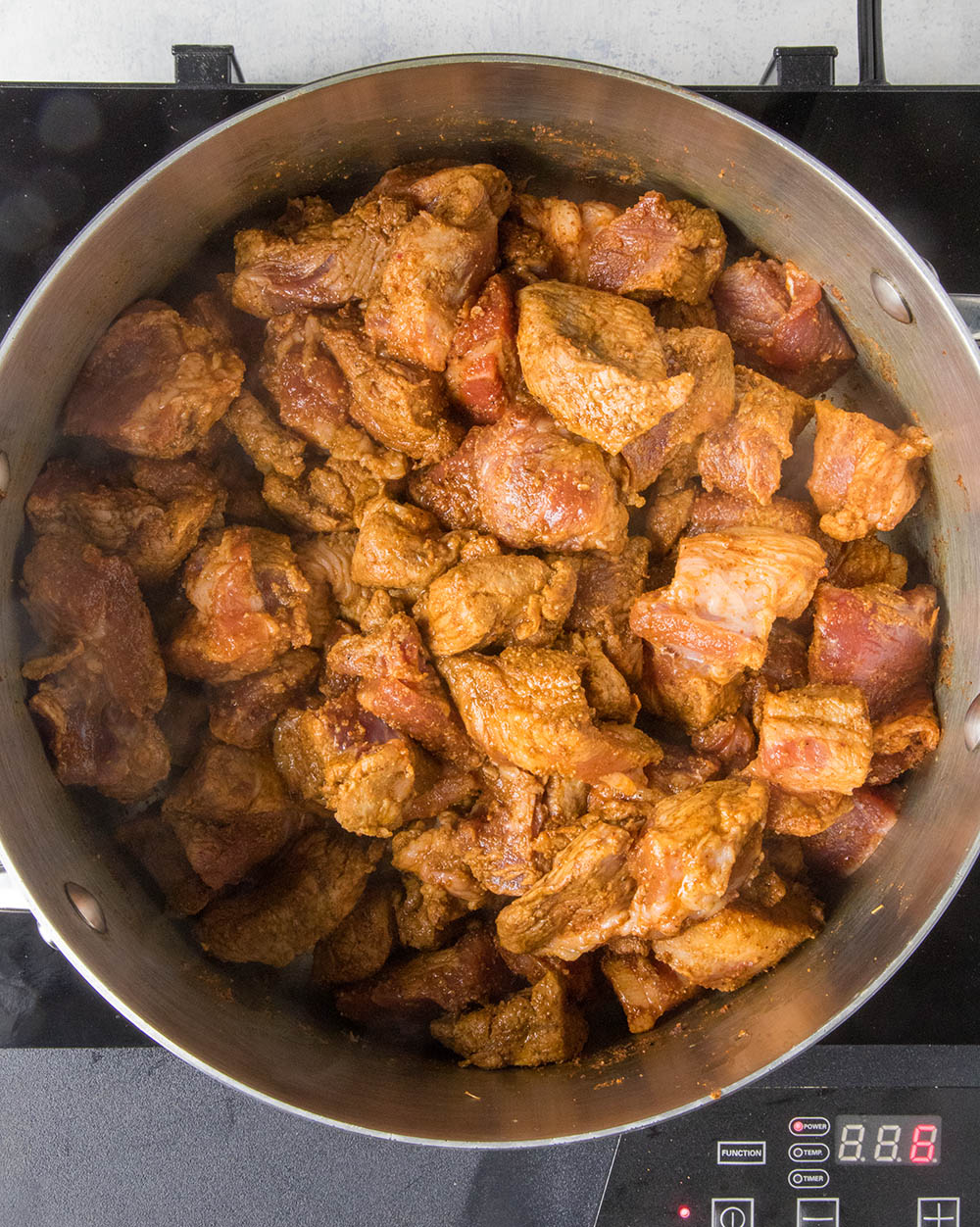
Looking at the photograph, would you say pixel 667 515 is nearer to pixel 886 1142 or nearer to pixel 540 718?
pixel 540 718

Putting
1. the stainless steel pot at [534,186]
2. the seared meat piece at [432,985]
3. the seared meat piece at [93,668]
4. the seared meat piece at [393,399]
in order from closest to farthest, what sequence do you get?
the stainless steel pot at [534,186], the seared meat piece at [93,668], the seared meat piece at [393,399], the seared meat piece at [432,985]

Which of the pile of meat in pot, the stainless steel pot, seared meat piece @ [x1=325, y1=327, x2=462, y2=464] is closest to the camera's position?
the stainless steel pot

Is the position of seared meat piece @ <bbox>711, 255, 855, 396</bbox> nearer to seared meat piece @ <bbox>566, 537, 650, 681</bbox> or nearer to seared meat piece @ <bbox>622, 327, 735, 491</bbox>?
seared meat piece @ <bbox>622, 327, 735, 491</bbox>

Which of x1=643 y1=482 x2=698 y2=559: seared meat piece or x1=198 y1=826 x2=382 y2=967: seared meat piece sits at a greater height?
x1=643 y1=482 x2=698 y2=559: seared meat piece

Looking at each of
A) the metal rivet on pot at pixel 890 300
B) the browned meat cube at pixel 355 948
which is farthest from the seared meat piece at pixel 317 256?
the browned meat cube at pixel 355 948

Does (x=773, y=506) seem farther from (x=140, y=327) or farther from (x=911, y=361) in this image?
(x=140, y=327)

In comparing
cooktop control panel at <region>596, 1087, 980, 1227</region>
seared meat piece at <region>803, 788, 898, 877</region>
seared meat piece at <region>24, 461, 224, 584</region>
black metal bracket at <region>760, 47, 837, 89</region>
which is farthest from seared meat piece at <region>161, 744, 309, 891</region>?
black metal bracket at <region>760, 47, 837, 89</region>

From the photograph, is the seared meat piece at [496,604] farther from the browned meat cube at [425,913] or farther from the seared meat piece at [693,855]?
the browned meat cube at [425,913]
